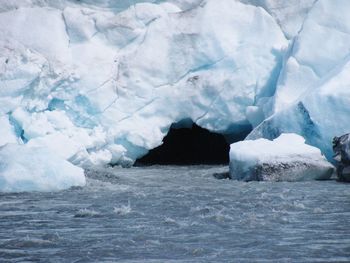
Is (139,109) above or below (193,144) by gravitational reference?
above

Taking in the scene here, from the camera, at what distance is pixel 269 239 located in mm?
4531

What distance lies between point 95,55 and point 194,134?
222 inches

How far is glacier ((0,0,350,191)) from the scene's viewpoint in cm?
1009

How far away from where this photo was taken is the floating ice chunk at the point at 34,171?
764 cm

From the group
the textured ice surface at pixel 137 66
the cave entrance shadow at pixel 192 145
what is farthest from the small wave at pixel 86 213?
the cave entrance shadow at pixel 192 145

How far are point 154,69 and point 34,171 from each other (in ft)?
13.5

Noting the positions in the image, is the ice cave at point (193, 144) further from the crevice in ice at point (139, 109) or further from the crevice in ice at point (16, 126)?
the crevice in ice at point (16, 126)

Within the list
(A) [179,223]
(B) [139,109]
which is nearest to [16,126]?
(B) [139,109]

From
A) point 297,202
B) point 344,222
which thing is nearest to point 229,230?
point 344,222

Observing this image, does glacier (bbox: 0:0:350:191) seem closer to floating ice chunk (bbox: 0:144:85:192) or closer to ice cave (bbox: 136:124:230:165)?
floating ice chunk (bbox: 0:144:85:192)

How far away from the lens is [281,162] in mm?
8602

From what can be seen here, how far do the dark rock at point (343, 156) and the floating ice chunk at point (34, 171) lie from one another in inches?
132

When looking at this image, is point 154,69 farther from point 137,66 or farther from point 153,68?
point 137,66

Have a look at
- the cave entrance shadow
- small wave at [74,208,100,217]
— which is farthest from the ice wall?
small wave at [74,208,100,217]
